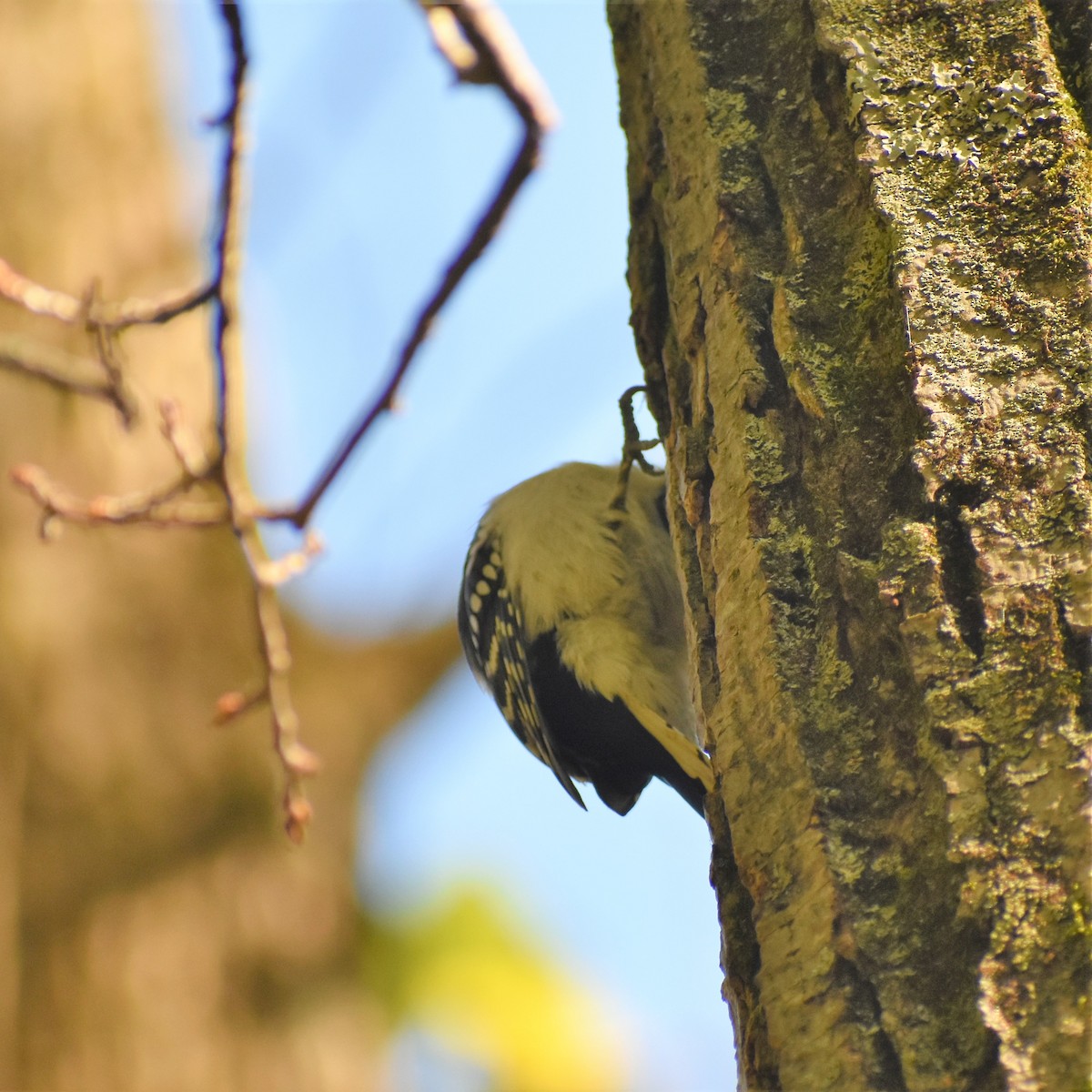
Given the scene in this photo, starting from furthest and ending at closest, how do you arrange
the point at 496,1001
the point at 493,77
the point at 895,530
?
the point at 496,1001
the point at 895,530
the point at 493,77

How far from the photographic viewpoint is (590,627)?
3.05 meters

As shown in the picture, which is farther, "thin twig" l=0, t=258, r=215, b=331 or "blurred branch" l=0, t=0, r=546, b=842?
"thin twig" l=0, t=258, r=215, b=331

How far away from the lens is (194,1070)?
4.07 meters

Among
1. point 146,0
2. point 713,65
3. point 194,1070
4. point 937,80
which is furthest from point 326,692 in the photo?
point 937,80

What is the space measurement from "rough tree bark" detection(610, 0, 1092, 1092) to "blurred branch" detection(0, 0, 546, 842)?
49 cm

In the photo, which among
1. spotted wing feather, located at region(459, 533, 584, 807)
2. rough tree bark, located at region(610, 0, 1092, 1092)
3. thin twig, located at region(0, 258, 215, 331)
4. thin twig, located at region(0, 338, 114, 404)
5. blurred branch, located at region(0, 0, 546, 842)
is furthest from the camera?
spotted wing feather, located at region(459, 533, 584, 807)

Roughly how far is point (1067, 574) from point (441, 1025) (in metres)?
5.69

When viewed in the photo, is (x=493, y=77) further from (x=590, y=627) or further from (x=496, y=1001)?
(x=496, y=1001)

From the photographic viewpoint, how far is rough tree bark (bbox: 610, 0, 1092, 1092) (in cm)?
118

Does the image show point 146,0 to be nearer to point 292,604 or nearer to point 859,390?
point 292,604

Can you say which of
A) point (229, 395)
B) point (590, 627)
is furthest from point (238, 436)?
point (590, 627)

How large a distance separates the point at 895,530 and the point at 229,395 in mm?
1157

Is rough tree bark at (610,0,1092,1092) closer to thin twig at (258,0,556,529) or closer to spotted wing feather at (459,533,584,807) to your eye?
thin twig at (258,0,556,529)

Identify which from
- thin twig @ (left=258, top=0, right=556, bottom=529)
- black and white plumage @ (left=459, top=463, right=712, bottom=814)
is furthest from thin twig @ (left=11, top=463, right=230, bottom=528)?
thin twig @ (left=258, top=0, right=556, bottom=529)
